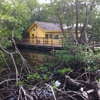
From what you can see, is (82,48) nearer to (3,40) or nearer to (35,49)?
(3,40)

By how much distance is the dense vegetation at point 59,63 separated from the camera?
533 cm

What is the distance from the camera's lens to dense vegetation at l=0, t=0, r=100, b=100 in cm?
533

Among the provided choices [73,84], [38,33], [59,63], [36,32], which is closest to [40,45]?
[38,33]

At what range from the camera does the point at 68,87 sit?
256 inches

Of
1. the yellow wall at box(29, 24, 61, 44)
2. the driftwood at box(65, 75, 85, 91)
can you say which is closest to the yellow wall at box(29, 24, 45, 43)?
the yellow wall at box(29, 24, 61, 44)

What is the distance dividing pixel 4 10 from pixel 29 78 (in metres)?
3.81

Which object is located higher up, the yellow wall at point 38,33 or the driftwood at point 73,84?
the yellow wall at point 38,33

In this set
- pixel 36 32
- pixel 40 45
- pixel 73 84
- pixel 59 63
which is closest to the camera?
pixel 73 84

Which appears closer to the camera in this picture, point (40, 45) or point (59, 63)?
point (59, 63)

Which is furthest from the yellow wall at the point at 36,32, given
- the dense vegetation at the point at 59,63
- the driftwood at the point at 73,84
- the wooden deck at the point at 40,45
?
the driftwood at the point at 73,84

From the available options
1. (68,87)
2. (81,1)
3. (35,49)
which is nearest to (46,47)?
(35,49)

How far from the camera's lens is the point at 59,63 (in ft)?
28.8

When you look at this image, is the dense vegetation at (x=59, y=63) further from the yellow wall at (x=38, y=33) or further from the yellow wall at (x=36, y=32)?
the yellow wall at (x=36, y=32)

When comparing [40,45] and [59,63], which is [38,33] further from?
[59,63]
